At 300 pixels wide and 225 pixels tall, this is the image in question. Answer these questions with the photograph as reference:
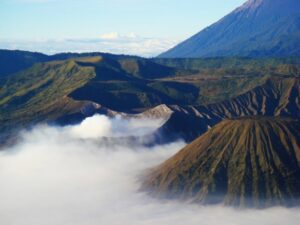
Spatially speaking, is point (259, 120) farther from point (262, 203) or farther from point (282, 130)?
point (262, 203)

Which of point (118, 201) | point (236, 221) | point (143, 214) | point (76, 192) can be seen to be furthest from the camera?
point (76, 192)

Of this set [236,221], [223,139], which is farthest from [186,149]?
[236,221]

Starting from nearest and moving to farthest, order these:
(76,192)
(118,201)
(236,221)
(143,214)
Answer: (236,221), (143,214), (118,201), (76,192)

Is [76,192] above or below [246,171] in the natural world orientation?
below

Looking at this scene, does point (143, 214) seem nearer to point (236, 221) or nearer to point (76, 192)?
point (236, 221)

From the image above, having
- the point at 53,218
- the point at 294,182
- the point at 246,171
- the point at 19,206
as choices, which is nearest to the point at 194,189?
the point at 246,171

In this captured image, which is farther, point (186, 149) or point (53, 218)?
point (186, 149)

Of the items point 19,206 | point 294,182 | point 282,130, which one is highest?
point 282,130
